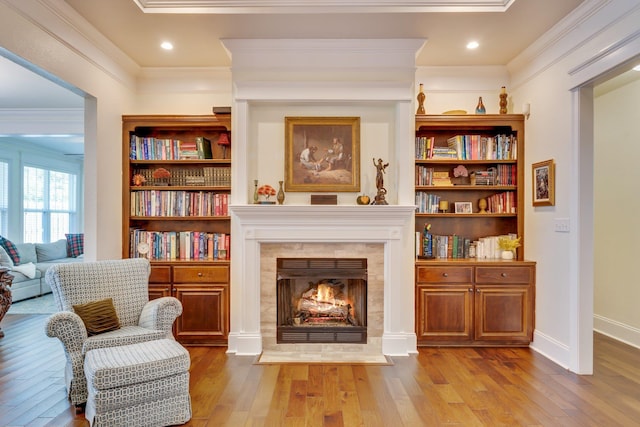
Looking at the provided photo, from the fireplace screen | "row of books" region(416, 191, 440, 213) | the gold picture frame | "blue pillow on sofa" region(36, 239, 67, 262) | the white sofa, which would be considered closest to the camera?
the fireplace screen

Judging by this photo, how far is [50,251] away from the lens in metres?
7.03

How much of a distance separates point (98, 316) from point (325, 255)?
6.51 feet

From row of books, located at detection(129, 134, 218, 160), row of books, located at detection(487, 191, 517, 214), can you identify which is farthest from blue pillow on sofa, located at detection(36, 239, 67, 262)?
row of books, located at detection(487, 191, 517, 214)

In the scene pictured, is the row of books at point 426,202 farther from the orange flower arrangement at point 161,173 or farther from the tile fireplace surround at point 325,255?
the orange flower arrangement at point 161,173

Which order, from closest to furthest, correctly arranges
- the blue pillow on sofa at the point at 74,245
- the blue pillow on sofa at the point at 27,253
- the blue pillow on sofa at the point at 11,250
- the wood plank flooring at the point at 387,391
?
the wood plank flooring at the point at 387,391
the blue pillow on sofa at the point at 11,250
the blue pillow on sofa at the point at 27,253
the blue pillow on sofa at the point at 74,245

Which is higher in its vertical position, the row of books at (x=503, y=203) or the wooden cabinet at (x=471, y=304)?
the row of books at (x=503, y=203)

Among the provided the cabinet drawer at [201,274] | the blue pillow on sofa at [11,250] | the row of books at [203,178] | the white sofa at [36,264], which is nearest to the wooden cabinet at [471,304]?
the cabinet drawer at [201,274]

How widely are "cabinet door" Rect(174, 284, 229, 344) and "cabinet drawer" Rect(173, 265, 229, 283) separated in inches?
2.4

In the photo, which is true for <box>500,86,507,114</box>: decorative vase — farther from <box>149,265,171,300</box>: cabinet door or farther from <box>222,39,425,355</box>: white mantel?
<box>149,265,171,300</box>: cabinet door

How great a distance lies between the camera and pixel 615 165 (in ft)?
13.9

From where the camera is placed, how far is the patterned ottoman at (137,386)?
2193mm

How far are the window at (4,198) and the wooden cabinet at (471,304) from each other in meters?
7.38

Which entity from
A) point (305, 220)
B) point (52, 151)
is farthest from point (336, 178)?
point (52, 151)

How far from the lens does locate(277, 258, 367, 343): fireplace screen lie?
3801mm
